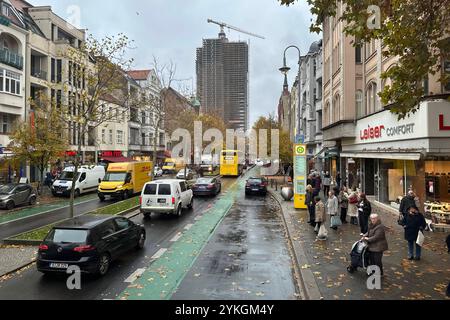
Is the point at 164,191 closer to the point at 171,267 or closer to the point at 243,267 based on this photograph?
the point at 171,267

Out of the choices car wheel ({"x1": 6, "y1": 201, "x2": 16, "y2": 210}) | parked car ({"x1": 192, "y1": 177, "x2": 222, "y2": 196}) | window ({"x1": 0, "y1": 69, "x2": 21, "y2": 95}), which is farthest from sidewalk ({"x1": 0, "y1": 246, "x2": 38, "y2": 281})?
window ({"x1": 0, "y1": 69, "x2": 21, "y2": 95})

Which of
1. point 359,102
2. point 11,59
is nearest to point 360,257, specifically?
point 359,102

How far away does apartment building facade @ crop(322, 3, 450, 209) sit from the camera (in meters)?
14.4

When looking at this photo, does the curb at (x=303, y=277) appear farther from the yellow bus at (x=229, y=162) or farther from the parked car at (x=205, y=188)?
the yellow bus at (x=229, y=162)

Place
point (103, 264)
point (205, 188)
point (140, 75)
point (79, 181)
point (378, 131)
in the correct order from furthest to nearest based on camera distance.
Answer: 1. point (140, 75)
2. point (79, 181)
3. point (205, 188)
4. point (378, 131)
5. point (103, 264)

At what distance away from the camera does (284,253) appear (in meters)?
11.8

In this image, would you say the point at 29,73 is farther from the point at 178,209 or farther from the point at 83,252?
the point at 83,252

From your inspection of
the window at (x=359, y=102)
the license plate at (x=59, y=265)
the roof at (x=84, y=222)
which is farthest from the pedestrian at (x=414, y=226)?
the window at (x=359, y=102)

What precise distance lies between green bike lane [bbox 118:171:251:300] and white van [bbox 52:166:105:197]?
14017 millimetres

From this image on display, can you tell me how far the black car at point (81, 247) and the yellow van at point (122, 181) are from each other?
15.8 m

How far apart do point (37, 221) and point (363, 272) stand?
15.1 meters

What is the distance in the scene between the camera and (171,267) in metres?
10.2

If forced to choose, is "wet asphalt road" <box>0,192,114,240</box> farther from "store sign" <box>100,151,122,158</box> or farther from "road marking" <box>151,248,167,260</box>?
"store sign" <box>100,151,122,158</box>

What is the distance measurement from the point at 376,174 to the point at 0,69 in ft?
100
